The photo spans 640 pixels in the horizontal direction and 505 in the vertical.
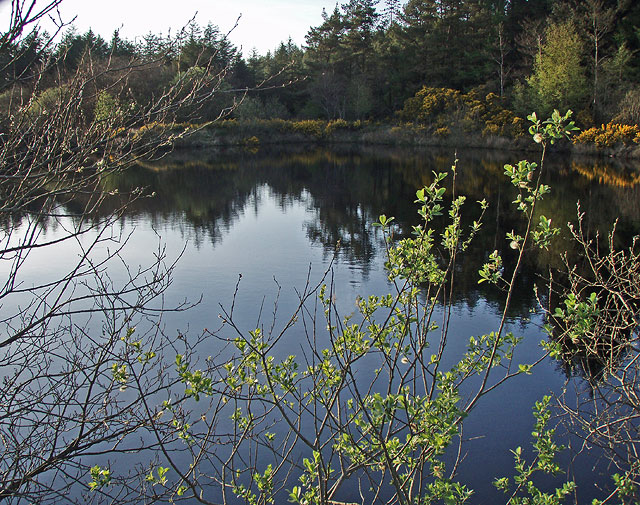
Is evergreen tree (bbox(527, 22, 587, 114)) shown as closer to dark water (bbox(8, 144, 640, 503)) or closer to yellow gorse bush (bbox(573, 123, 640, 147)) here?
yellow gorse bush (bbox(573, 123, 640, 147))

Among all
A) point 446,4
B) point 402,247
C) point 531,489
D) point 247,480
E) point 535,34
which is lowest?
point 247,480

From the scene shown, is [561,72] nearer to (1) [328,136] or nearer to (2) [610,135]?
(2) [610,135]

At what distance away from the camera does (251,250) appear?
1308 centimetres

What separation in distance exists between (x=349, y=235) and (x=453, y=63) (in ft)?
98.7

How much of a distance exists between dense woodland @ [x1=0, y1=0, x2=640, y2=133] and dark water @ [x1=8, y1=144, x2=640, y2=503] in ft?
15.5

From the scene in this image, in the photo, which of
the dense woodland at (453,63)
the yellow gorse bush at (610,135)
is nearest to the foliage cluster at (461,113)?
the dense woodland at (453,63)

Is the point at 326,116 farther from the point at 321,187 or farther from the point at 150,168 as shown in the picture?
the point at 321,187

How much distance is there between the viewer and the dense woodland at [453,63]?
30.7 metres

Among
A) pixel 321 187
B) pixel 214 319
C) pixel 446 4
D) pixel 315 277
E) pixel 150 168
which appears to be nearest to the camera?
pixel 214 319

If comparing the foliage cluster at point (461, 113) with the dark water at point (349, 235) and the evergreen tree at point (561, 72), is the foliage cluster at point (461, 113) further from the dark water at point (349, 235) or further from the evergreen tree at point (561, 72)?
the dark water at point (349, 235)

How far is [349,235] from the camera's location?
14328 mm

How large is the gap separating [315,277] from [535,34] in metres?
28.9

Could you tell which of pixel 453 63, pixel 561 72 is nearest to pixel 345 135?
pixel 453 63

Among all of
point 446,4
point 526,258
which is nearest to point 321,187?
point 526,258
